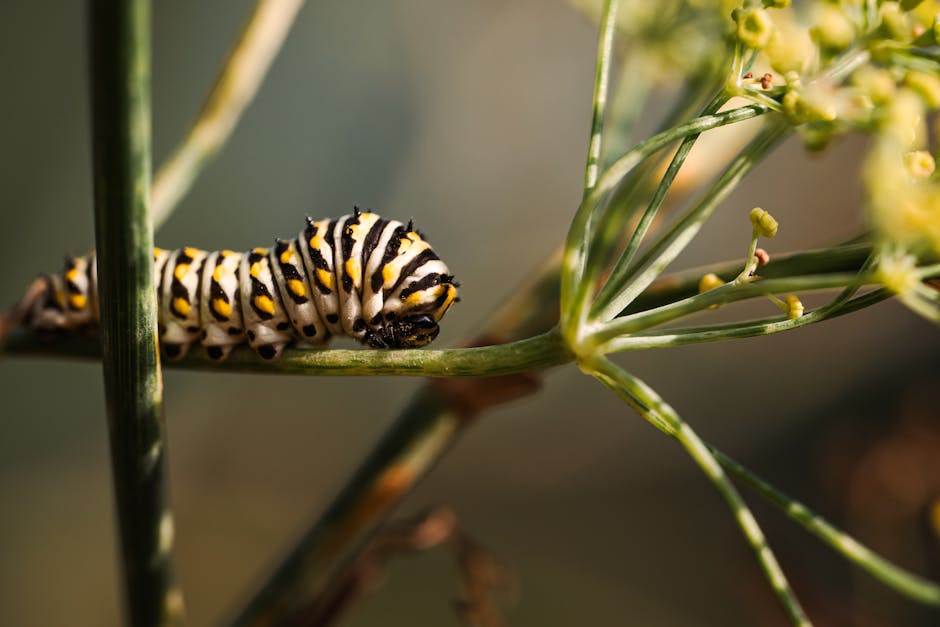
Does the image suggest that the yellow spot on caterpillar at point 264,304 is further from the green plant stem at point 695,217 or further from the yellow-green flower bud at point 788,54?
the yellow-green flower bud at point 788,54

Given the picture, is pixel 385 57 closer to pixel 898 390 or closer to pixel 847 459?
pixel 898 390

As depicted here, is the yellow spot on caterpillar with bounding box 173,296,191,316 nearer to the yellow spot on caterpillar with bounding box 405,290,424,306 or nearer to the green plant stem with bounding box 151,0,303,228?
the green plant stem with bounding box 151,0,303,228

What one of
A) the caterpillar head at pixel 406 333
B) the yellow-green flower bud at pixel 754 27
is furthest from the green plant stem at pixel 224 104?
the yellow-green flower bud at pixel 754 27

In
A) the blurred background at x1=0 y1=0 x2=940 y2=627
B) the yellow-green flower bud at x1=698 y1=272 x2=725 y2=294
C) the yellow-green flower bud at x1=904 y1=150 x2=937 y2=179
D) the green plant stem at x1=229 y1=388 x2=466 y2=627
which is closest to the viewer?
the yellow-green flower bud at x1=904 y1=150 x2=937 y2=179

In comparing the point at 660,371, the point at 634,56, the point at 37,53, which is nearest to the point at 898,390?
the point at 660,371

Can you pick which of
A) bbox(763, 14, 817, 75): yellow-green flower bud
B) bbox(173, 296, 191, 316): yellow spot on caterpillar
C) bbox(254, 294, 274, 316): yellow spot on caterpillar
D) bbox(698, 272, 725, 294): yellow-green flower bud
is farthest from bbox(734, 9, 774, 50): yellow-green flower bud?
bbox(173, 296, 191, 316): yellow spot on caterpillar

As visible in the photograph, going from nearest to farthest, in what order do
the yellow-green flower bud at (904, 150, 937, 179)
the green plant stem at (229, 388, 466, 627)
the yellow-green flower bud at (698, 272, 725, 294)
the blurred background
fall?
the yellow-green flower bud at (904, 150, 937, 179) → the yellow-green flower bud at (698, 272, 725, 294) → the green plant stem at (229, 388, 466, 627) → the blurred background
